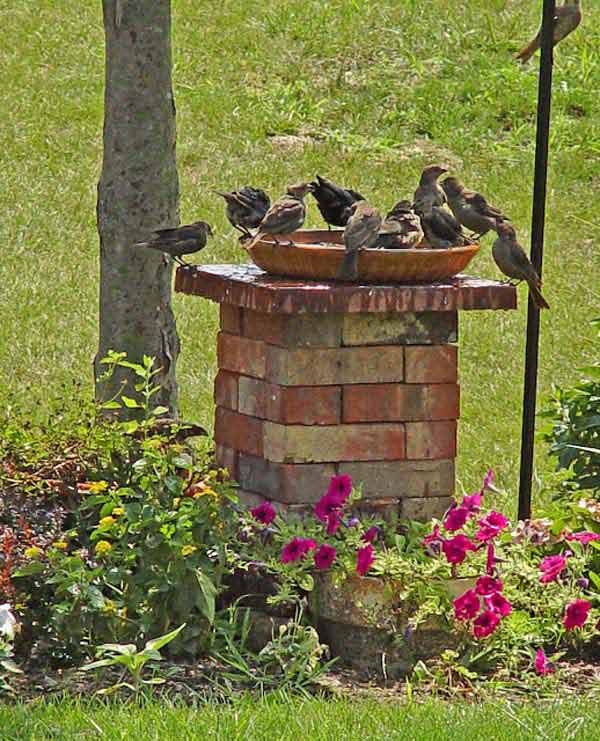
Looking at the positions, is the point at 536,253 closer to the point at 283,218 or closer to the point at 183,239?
the point at 283,218

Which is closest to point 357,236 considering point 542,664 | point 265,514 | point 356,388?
point 356,388

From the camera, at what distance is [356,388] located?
539 centimetres

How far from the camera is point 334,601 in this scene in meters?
5.02

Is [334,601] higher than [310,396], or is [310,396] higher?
[310,396]

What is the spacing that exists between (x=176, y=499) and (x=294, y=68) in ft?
30.7

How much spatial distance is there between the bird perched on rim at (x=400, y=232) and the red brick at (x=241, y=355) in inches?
22.7

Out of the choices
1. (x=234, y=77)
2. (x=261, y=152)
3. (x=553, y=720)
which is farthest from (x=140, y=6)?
(x=234, y=77)

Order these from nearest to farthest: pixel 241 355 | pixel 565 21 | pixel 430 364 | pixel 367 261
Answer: pixel 367 261 < pixel 430 364 < pixel 241 355 < pixel 565 21

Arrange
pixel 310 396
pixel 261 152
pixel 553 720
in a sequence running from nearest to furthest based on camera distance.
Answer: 1. pixel 553 720
2. pixel 310 396
3. pixel 261 152

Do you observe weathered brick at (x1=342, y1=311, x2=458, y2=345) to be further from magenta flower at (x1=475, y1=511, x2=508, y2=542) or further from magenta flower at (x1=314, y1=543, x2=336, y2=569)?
magenta flower at (x1=314, y1=543, x2=336, y2=569)

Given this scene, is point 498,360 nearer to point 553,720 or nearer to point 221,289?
point 221,289

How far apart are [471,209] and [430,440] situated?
1024mm

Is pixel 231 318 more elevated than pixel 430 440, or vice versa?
pixel 231 318

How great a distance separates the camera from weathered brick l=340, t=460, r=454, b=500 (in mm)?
5441
